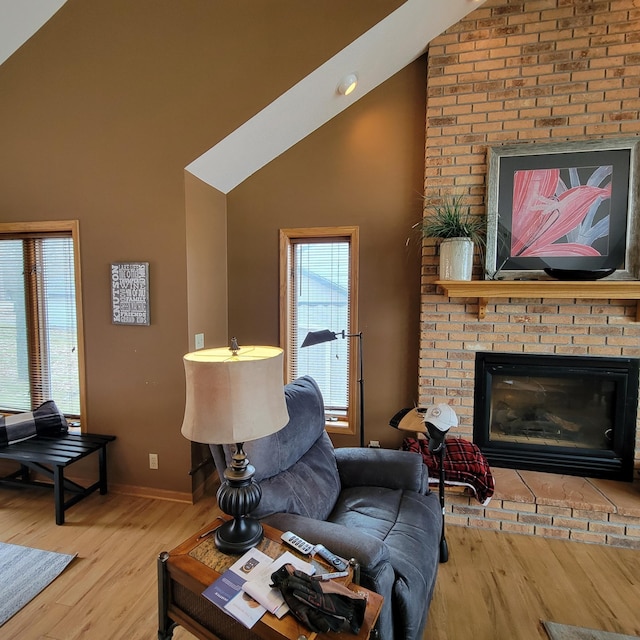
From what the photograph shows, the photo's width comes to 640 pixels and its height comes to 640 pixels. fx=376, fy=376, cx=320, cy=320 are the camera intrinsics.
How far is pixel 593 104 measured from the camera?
2484 millimetres

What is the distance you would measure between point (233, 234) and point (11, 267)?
5.90ft

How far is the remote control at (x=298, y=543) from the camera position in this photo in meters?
1.36

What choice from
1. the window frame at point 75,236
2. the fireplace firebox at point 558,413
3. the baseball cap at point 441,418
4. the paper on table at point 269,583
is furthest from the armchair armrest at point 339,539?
the window frame at point 75,236

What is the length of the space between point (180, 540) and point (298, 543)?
1.34 metres

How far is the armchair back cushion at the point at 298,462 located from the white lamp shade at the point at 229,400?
1.15 ft

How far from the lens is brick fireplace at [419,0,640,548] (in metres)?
2.42

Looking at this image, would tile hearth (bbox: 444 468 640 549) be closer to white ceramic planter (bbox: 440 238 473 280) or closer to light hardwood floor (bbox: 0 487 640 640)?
light hardwood floor (bbox: 0 487 640 640)

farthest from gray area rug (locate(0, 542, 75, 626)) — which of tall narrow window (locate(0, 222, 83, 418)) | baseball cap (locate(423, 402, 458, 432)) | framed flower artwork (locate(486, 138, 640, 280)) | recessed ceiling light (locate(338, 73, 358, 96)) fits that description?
recessed ceiling light (locate(338, 73, 358, 96))

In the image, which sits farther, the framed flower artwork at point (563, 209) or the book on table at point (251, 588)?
the framed flower artwork at point (563, 209)

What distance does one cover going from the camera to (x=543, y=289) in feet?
8.06

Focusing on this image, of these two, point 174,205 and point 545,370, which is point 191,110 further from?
point 545,370

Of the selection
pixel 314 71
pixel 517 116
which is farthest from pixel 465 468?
pixel 314 71

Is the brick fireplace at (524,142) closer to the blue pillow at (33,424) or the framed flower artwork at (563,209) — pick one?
the framed flower artwork at (563,209)

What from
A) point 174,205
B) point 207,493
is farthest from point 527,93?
point 207,493
